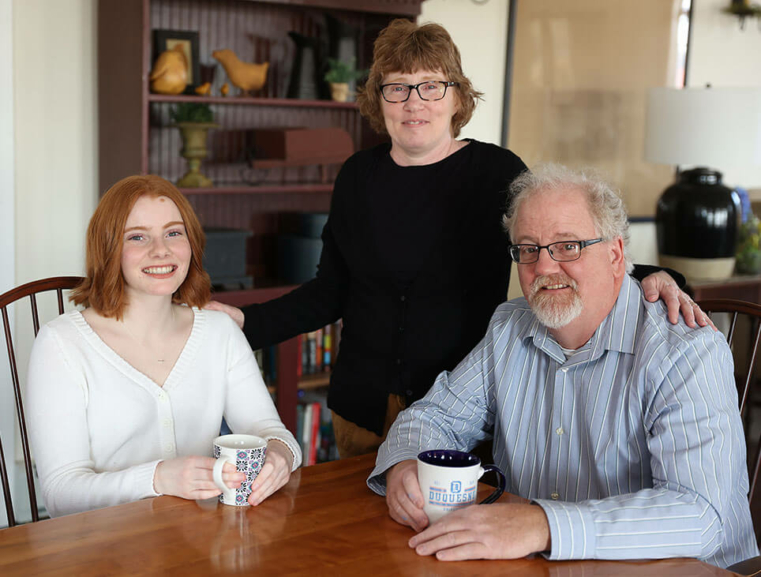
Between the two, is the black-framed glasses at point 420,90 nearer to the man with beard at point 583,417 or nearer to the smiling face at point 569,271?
the man with beard at point 583,417

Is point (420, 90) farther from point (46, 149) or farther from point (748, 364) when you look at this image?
point (46, 149)

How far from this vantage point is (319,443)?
3.41m

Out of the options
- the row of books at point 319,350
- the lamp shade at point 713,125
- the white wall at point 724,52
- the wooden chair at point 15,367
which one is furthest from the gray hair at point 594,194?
the white wall at point 724,52

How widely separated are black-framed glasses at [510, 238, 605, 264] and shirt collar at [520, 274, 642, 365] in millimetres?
111

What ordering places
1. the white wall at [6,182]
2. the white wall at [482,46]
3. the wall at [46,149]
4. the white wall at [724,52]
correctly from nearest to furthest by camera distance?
the white wall at [6,182] → the wall at [46,149] → the white wall at [482,46] → the white wall at [724,52]

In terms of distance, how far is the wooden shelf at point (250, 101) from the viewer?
9.45ft

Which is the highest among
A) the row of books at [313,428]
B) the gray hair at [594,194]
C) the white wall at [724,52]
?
the white wall at [724,52]

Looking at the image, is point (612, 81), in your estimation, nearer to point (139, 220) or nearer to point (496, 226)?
point (496, 226)

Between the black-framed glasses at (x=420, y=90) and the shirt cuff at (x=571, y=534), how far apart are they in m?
1.03

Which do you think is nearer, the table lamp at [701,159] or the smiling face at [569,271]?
the smiling face at [569,271]

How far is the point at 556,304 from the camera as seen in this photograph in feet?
5.12

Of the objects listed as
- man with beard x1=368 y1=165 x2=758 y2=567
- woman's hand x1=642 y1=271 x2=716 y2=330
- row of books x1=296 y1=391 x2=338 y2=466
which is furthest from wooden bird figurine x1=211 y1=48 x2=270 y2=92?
woman's hand x1=642 y1=271 x2=716 y2=330

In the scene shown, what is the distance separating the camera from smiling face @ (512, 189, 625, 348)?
1.56m

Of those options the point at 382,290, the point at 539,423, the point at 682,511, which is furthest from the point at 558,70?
the point at 682,511
